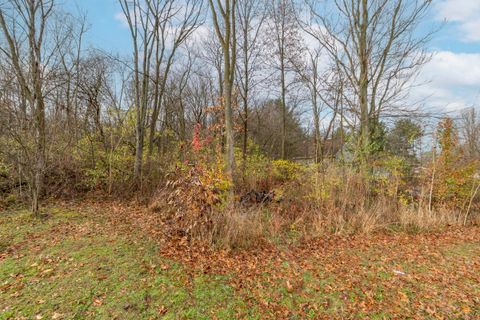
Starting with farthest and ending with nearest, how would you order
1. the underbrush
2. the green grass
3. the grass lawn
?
the underbrush < the grass lawn < the green grass

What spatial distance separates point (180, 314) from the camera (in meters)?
2.49

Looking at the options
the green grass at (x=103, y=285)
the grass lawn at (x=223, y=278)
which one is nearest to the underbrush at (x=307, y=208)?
the grass lawn at (x=223, y=278)

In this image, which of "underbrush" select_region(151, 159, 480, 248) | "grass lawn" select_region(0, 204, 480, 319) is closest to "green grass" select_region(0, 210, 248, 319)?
"grass lawn" select_region(0, 204, 480, 319)

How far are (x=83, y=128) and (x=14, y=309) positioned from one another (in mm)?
7077

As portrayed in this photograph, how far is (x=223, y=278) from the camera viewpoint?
3236mm

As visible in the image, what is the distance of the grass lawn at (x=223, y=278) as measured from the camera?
8.52 feet

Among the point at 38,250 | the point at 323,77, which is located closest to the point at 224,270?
the point at 38,250

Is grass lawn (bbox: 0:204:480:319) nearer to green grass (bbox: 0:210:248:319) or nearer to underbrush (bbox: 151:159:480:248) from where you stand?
green grass (bbox: 0:210:248:319)

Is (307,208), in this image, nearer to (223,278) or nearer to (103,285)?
(223,278)

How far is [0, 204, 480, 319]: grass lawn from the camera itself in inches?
102

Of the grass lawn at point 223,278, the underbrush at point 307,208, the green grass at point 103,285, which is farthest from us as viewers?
the underbrush at point 307,208

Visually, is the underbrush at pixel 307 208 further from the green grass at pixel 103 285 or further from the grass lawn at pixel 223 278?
the green grass at pixel 103 285

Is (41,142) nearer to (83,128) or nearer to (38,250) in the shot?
(38,250)

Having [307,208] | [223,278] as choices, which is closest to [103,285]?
[223,278]
